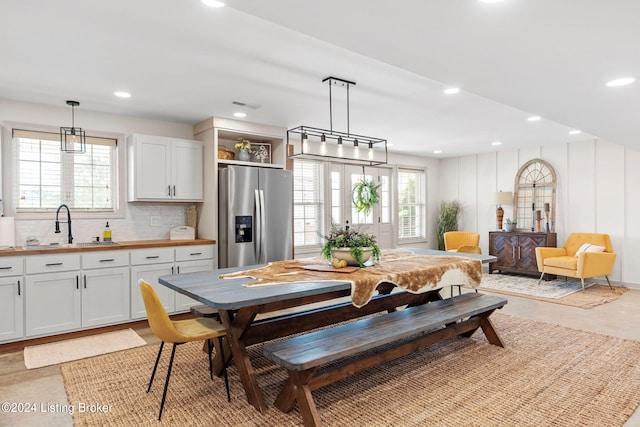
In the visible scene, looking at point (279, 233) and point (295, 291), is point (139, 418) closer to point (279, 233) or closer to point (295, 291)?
point (295, 291)

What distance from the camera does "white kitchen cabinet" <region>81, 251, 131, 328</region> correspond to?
13.5ft

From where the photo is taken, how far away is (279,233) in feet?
17.3

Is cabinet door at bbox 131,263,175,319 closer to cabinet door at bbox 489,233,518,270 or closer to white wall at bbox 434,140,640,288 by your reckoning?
cabinet door at bbox 489,233,518,270

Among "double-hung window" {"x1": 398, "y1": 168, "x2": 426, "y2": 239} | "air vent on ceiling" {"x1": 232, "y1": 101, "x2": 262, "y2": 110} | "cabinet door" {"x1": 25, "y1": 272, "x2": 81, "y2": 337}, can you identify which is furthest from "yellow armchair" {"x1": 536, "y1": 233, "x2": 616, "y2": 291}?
"cabinet door" {"x1": 25, "y1": 272, "x2": 81, "y2": 337}

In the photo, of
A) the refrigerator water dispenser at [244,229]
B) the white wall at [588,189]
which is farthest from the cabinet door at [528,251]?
the refrigerator water dispenser at [244,229]

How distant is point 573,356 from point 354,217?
4.52 meters

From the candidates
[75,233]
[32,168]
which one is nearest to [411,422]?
[75,233]

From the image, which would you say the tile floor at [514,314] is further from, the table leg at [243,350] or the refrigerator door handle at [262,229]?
the refrigerator door handle at [262,229]

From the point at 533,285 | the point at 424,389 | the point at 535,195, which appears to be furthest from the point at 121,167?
the point at 535,195

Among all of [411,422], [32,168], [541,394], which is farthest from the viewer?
[32,168]

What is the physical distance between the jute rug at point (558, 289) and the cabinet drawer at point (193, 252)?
12.8 ft

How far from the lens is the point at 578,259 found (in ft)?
19.5

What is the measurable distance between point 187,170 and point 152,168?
0.43 meters

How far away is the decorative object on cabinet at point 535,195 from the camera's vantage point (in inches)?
286
